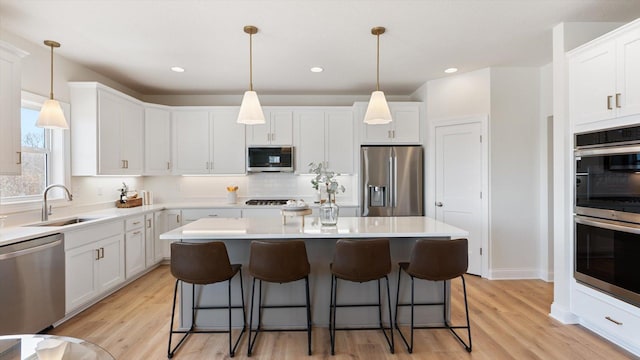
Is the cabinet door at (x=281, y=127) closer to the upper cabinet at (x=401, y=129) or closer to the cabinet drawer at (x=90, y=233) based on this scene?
the upper cabinet at (x=401, y=129)

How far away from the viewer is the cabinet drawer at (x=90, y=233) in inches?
110

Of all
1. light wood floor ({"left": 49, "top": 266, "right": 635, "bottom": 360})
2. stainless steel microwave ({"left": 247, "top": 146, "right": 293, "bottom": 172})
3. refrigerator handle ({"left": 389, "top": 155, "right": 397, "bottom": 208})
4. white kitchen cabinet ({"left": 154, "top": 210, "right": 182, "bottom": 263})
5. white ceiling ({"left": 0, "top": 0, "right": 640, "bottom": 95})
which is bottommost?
light wood floor ({"left": 49, "top": 266, "right": 635, "bottom": 360})

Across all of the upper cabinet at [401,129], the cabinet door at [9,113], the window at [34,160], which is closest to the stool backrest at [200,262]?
the cabinet door at [9,113]

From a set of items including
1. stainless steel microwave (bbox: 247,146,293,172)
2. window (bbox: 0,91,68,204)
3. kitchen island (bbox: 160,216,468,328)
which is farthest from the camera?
stainless steel microwave (bbox: 247,146,293,172)

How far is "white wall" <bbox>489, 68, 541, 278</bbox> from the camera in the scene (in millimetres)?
3902

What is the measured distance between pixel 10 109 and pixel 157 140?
7.20 ft

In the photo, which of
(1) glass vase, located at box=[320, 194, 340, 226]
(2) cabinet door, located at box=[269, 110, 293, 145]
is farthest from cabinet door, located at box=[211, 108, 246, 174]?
(1) glass vase, located at box=[320, 194, 340, 226]

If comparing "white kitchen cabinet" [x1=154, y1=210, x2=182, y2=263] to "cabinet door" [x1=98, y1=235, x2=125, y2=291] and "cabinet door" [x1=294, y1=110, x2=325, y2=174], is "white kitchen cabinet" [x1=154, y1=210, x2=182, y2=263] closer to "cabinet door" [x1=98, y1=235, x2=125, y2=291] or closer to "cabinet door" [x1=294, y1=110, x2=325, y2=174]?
"cabinet door" [x1=98, y1=235, x2=125, y2=291]

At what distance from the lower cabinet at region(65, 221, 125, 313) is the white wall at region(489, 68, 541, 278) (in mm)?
4485

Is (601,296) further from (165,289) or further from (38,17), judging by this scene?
(38,17)

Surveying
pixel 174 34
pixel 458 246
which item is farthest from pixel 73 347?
pixel 174 34

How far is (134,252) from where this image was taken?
383cm

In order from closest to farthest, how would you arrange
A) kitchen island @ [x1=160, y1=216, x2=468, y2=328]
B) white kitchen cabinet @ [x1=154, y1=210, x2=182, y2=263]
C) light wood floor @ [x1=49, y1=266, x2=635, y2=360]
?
1. light wood floor @ [x1=49, y1=266, x2=635, y2=360]
2. kitchen island @ [x1=160, y1=216, x2=468, y2=328]
3. white kitchen cabinet @ [x1=154, y1=210, x2=182, y2=263]

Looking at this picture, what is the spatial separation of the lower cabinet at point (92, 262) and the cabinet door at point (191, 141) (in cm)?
149
